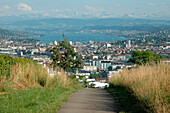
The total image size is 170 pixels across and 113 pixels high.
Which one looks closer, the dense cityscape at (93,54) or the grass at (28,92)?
the grass at (28,92)

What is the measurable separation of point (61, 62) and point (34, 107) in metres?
14.2

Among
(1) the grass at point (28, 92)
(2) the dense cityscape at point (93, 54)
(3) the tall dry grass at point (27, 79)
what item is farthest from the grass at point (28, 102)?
(2) the dense cityscape at point (93, 54)

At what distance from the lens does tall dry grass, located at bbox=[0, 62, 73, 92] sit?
9.58 m

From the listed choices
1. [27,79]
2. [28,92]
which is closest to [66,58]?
[27,79]

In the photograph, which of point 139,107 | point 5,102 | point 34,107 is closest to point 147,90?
point 139,107

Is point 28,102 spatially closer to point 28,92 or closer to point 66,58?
point 28,92

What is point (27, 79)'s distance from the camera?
1115 centimetres

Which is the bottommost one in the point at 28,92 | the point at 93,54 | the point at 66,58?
the point at 93,54

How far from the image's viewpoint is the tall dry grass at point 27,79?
958cm

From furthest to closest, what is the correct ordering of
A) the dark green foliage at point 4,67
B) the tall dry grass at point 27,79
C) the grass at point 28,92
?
the dark green foliage at point 4,67, the tall dry grass at point 27,79, the grass at point 28,92

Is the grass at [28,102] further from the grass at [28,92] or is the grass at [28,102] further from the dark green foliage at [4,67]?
the dark green foliage at [4,67]

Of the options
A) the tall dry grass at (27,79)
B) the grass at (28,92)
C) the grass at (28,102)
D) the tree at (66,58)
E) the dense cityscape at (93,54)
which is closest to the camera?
the grass at (28,102)

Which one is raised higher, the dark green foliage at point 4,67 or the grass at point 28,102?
the dark green foliage at point 4,67

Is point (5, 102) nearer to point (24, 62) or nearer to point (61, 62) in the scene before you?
point (24, 62)
